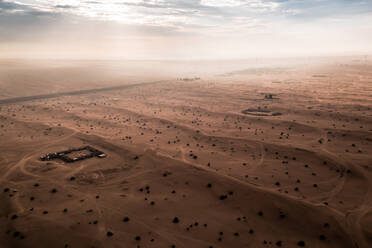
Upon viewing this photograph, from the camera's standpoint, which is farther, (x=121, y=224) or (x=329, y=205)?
(x=329, y=205)

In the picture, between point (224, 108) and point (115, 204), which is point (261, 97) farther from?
point (115, 204)

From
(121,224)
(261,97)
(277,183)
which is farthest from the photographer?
(261,97)

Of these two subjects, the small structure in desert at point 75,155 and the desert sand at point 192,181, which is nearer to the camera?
the desert sand at point 192,181

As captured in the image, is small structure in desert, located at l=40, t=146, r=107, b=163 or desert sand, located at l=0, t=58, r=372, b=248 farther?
small structure in desert, located at l=40, t=146, r=107, b=163

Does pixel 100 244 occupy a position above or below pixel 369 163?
below

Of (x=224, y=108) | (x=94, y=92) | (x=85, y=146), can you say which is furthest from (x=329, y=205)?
(x=94, y=92)

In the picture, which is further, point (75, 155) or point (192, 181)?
point (75, 155)

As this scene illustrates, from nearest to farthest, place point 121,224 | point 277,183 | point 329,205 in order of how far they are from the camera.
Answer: point 121,224
point 329,205
point 277,183
